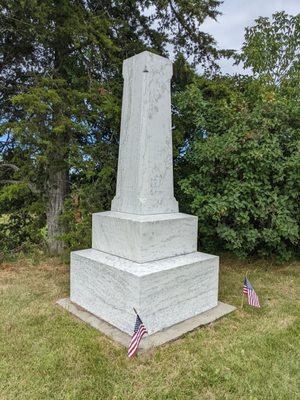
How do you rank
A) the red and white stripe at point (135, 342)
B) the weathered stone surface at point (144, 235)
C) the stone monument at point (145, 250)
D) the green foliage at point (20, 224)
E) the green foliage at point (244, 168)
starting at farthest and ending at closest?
the green foliage at point (20, 224)
the green foliage at point (244, 168)
the weathered stone surface at point (144, 235)
the stone monument at point (145, 250)
the red and white stripe at point (135, 342)

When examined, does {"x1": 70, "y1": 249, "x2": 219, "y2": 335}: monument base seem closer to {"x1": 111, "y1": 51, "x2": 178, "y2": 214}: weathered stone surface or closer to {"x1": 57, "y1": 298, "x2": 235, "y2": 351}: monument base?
{"x1": 57, "y1": 298, "x2": 235, "y2": 351}: monument base

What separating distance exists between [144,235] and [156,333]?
3.07 ft

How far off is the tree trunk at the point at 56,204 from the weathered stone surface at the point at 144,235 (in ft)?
7.70

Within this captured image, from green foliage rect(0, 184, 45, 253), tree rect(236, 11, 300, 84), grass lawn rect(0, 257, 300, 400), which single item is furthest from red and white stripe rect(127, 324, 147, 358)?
tree rect(236, 11, 300, 84)

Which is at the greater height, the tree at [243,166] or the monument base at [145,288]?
the tree at [243,166]

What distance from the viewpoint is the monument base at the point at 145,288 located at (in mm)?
3039

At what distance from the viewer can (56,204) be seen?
5984 millimetres

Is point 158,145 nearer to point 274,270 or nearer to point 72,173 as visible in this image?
point 72,173

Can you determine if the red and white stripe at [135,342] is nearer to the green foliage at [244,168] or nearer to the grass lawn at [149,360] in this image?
the grass lawn at [149,360]

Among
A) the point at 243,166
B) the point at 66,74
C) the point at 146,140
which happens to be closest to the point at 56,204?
the point at 66,74

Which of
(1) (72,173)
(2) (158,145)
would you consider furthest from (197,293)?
(1) (72,173)

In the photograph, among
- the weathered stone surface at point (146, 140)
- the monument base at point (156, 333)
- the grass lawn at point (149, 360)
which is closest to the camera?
the grass lawn at point (149, 360)

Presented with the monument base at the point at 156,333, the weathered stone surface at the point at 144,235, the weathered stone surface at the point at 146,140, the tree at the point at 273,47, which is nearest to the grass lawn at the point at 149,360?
the monument base at the point at 156,333

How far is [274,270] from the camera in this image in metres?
5.54
